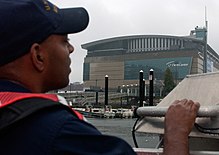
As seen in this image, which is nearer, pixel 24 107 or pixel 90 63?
pixel 24 107

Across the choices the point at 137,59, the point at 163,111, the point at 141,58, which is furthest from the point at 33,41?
the point at 137,59

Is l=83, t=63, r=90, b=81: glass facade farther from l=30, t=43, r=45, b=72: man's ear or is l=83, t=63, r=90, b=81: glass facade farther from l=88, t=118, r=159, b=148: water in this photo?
l=30, t=43, r=45, b=72: man's ear

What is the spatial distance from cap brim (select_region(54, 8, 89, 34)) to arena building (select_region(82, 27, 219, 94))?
364ft

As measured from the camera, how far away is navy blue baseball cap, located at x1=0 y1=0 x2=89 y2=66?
1.20m

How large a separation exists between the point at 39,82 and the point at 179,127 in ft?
1.73

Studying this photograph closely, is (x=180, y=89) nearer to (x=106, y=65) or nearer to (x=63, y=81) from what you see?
(x=63, y=81)

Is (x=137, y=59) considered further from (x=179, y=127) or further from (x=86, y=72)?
(x=179, y=127)

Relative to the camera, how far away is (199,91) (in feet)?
9.58

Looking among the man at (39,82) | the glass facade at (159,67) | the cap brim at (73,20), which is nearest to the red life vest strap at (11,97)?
the man at (39,82)

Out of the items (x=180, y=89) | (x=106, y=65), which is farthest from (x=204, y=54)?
(x=180, y=89)

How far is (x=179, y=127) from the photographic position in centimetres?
144

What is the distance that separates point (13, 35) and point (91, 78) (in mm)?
124913

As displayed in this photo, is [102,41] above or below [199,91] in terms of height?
above

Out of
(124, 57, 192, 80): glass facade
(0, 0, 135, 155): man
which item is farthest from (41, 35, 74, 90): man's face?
(124, 57, 192, 80): glass facade
